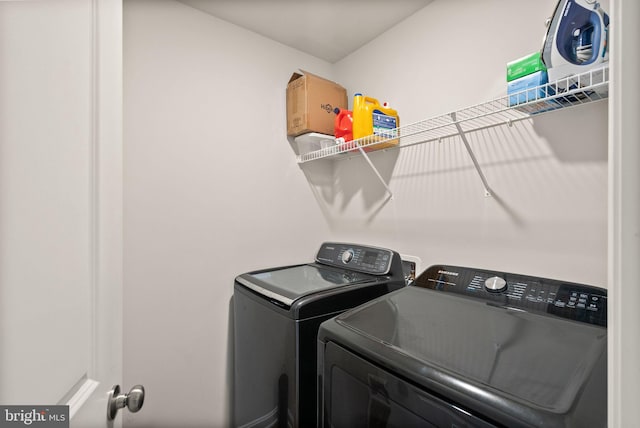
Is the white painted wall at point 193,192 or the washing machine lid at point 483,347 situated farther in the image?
the white painted wall at point 193,192

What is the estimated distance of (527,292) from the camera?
1.15 metres

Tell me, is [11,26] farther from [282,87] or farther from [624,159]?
[282,87]

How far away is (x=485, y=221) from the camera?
1.49m

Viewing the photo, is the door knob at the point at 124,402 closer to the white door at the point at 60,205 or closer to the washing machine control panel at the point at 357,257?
the white door at the point at 60,205

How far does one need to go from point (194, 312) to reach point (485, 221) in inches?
69.3

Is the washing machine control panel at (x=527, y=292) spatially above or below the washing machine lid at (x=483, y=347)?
above

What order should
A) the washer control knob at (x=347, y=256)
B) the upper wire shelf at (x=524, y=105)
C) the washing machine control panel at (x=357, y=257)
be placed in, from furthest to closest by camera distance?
the washer control knob at (x=347, y=256), the washing machine control panel at (x=357, y=257), the upper wire shelf at (x=524, y=105)

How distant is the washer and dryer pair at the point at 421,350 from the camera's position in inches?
26.0

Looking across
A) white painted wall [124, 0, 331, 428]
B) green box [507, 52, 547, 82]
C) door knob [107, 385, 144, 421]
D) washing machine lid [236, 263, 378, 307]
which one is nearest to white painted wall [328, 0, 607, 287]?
green box [507, 52, 547, 82]

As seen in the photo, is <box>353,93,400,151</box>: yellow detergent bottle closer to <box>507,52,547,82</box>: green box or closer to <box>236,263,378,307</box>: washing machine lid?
<box>507,52,547,82</box>: green box

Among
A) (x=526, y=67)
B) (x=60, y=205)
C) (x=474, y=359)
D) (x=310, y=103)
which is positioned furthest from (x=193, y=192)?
(x=526, y=67)

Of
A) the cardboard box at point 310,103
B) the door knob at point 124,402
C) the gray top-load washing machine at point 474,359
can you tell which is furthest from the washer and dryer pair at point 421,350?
the cardboard box at point 310,103

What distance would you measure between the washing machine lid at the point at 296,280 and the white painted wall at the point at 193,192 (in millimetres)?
199

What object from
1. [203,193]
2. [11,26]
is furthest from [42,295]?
[203,193]
